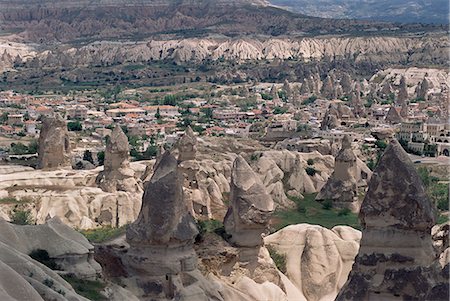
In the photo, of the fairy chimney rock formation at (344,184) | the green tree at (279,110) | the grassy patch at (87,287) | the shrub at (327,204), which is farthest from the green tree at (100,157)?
the green tree at (279,110)

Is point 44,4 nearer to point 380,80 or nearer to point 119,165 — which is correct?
point 380,80

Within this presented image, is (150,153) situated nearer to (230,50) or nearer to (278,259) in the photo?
(278,259)

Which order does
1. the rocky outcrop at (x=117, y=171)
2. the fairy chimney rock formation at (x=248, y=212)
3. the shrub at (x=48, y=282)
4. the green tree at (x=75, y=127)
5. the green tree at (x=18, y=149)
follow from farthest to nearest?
the green tree at (x=75, y=127) < the green tree at (x=18, y=149) < the rocky outcrop at (x=117, y=171) < the fairy chimney rock formation at (x=248, y=212) < the shrub at (x=48, y=282)

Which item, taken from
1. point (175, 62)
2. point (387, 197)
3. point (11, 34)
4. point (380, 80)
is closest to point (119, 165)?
point (387, 197)

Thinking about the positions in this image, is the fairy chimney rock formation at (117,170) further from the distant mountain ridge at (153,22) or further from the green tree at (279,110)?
the distant mountain ridge at (153,22)

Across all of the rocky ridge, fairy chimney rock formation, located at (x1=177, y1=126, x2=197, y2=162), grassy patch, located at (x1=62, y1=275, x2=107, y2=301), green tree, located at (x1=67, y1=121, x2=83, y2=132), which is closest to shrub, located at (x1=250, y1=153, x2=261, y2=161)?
fairy chimney rock formation, located at (x1=177, y1=126, x2=197, y2=162)

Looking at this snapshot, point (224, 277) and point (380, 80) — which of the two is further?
point (380, 80)

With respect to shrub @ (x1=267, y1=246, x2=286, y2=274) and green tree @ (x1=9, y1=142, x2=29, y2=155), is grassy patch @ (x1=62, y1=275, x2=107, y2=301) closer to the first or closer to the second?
shrub @ (x1=267, y1=246, x2=286, y2=274)

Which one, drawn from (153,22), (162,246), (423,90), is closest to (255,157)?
(162,246)
